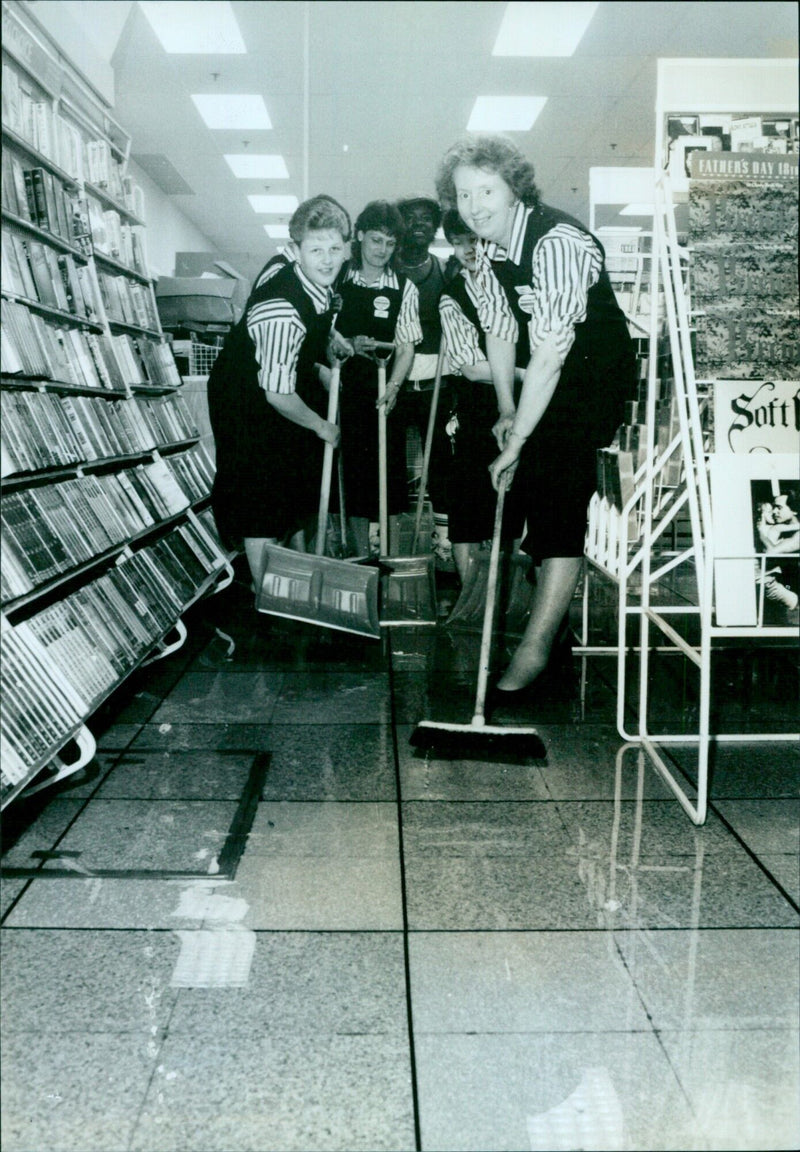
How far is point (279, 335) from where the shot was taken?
3.32 meters

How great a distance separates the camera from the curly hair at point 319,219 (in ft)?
8.10

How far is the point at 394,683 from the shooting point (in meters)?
3.34

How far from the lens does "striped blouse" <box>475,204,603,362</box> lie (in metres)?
2.66

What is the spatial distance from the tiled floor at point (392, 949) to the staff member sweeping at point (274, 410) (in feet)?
3.87

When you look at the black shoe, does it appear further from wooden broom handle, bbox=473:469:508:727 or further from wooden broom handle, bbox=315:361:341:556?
wooden broom handle, bbox=315:361:341:556

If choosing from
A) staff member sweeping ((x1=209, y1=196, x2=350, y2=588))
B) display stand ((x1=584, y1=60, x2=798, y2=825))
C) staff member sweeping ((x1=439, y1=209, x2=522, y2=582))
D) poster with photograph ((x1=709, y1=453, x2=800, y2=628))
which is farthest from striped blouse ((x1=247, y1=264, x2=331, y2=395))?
poster with photograph ((x1=709, y1=453, x2=800, y2=628))

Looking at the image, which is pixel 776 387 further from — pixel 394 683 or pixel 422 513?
pixel 422 513

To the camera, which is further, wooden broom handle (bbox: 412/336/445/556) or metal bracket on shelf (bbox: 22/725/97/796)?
wooden broom handle (bbox: 412/336/445/556)

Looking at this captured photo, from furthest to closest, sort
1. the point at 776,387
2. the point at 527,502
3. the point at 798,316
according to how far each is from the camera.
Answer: the point at 527,502 < the point at 776,387 < the point at 798,316

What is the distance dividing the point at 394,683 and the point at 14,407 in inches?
59.7

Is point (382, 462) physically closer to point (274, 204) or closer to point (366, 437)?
point (366, 437)

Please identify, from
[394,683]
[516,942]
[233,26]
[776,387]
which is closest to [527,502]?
[394,683]

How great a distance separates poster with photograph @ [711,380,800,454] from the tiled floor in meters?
0.87

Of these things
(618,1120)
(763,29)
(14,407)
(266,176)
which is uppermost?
(266,176)
